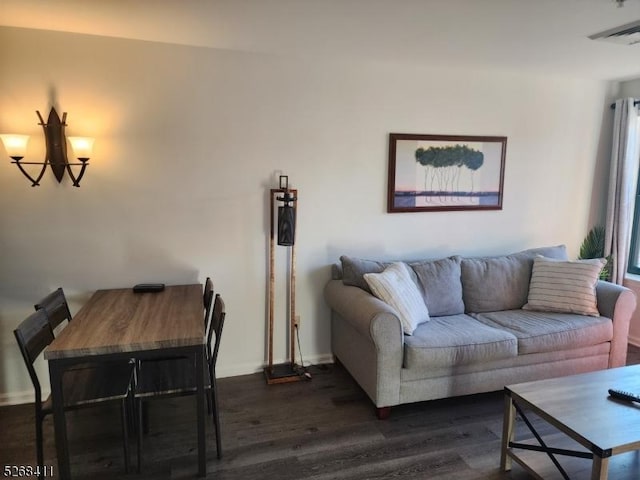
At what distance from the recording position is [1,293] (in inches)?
108

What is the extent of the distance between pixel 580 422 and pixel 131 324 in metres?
2.18

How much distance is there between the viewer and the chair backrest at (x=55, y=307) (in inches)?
92.3

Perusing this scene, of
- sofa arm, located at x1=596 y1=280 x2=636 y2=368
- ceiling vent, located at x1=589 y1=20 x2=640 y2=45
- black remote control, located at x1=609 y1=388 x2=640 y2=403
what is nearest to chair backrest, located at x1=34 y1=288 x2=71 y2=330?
black remote control, located at x1=609 y1=388 x2=640 y2=403

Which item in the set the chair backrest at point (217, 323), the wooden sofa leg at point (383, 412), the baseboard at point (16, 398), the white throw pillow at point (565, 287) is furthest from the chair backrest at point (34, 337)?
the white throw pillow at point (565, 287)

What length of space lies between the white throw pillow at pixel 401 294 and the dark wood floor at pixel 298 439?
1.93 ft

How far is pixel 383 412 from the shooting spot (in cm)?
266

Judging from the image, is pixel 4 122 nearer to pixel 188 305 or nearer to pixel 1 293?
pixel 1 293

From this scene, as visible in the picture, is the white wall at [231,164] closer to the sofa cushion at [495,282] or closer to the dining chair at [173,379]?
the sofa cushion at [495,282]

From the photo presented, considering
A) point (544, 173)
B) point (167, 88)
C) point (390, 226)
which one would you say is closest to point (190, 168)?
point (167, 88)

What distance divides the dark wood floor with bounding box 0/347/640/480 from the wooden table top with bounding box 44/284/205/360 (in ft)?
2.38

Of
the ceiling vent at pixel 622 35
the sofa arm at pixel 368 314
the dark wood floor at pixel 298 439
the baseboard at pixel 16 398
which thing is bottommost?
the dark wood floor at pixel 298 439

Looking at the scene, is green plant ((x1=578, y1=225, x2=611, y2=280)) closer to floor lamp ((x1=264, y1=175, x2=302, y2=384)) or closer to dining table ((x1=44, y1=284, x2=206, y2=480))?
floor lamp ((x1=264, y1=175, x2=302, y2=384))

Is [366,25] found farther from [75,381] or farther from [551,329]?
[75,381]

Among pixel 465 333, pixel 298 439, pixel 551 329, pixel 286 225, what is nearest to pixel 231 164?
pixel 286 225
